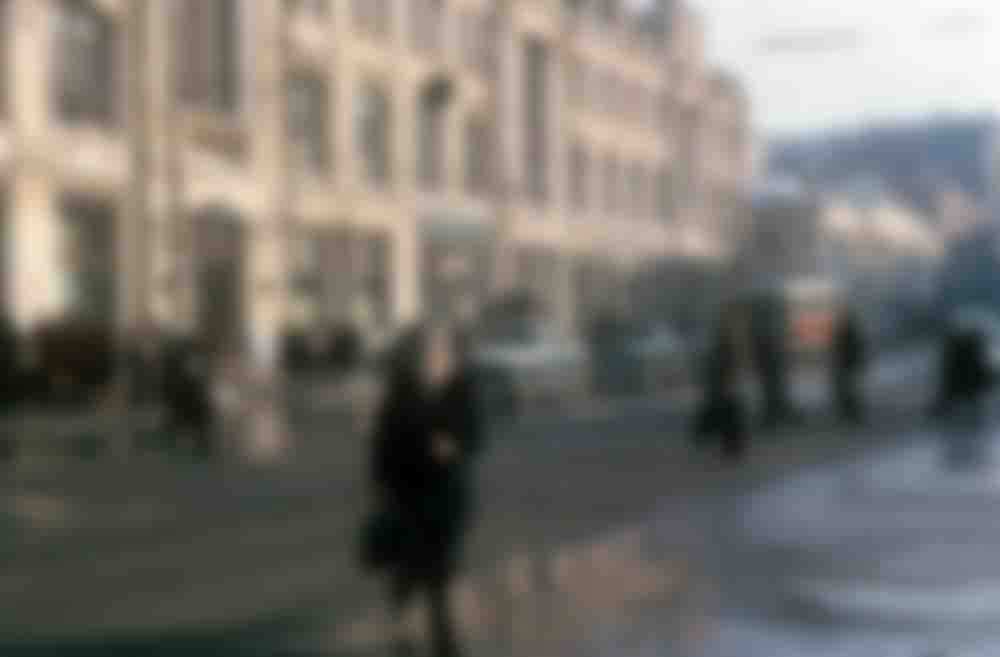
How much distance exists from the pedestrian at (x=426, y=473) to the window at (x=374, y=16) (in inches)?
72.1

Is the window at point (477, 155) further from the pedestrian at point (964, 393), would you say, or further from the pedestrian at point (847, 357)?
the pedestrian at point (964, 393)

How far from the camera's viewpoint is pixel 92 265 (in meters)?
11.7

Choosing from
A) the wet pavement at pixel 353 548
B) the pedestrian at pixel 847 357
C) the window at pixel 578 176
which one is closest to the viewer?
the wet pavement at pixel 353 548

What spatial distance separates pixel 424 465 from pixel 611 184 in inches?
94.9

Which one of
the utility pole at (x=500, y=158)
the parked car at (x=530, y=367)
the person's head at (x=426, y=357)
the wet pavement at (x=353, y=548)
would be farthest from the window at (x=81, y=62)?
the person's head at (x=426, y=357)

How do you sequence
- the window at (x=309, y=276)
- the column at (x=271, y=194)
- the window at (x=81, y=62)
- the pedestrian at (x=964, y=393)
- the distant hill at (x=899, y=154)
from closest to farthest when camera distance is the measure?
the distant hill at (x=899, y=154) < the window at (x=309, y=276) < the column at (x=271, y=194) < the window at (x=81, y=62) < the pedestrian at (x=964, y=393)

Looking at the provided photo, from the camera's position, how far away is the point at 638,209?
8.30 metres

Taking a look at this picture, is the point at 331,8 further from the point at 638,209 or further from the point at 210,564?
the point at 210,564

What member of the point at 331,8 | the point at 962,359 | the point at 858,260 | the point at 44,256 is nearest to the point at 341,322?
the point at 331,8

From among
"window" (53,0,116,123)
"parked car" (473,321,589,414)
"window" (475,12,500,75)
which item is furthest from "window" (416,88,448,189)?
"window" (53,0,116,123)

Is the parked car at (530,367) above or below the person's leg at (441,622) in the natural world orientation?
above

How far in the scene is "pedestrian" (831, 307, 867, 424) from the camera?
9.96 m

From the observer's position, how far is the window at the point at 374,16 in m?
7.87

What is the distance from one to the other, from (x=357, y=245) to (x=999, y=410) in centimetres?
1084
